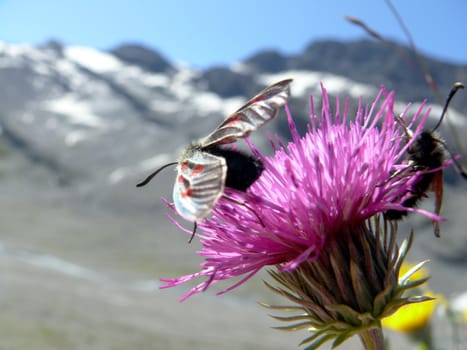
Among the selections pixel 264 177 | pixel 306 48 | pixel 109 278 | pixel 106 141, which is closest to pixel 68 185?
pixel 106 141

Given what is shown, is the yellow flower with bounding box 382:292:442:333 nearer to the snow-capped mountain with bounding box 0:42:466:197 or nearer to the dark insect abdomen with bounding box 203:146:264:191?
the dark insect abdomen with bounding box 203:146:264:191

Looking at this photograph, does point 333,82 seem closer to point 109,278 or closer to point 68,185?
point 68,185

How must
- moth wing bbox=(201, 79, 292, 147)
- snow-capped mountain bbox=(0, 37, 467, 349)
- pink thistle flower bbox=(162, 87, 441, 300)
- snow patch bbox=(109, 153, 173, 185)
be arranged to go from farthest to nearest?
1. snow patch bbox=(109, 153, 173, 185)
2. snow-capped mountain bbox=(0, 37, 467, 349)
3. pink thistle flower bbox=(162, 87, 441, 300)
4. moth wing bbox=(201, 79, 292, 147)

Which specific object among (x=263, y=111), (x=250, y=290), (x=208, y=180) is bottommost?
(x=250, y=290)

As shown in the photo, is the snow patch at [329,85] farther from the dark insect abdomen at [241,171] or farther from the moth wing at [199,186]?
the moth wing at [199,186]

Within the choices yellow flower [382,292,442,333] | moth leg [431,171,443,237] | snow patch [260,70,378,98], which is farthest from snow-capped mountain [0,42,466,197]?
moth leg [431,171,443,237]

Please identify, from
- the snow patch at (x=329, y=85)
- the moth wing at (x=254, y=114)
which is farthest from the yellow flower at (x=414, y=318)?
the snow patch at (x=329, y=85)
